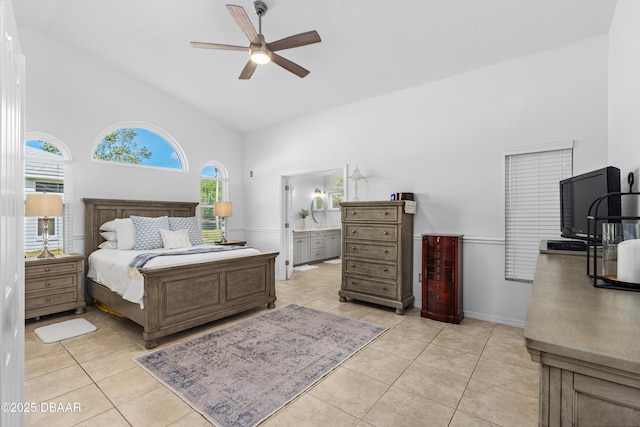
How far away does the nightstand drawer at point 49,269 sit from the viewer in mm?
3559

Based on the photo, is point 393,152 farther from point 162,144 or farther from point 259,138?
point 162,144

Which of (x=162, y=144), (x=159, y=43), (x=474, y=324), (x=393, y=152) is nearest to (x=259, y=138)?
(x=162, y=144)

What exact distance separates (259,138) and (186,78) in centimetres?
180

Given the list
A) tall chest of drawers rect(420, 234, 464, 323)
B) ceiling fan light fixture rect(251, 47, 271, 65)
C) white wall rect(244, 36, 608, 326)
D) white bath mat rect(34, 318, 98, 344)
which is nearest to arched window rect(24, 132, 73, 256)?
white bath mat rect(34, 318, 98, 344)

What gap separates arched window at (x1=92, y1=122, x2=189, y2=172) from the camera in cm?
475

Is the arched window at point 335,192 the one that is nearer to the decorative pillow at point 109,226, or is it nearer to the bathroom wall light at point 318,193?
the bathroom wall light at point 318,193

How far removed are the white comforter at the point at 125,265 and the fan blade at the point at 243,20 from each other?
2325mm

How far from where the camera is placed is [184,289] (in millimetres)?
3234

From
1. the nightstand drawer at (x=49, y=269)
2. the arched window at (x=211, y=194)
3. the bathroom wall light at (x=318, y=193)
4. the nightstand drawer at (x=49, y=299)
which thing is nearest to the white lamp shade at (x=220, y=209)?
the arched window at (x=211, y=194)

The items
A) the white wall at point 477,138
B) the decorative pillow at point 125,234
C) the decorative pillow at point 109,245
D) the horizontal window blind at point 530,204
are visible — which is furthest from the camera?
the decorative pillow at point 109,245

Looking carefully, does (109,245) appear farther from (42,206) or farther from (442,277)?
(442,277)

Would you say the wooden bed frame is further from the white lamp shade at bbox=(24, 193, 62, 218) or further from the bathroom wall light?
the bathroom wall light

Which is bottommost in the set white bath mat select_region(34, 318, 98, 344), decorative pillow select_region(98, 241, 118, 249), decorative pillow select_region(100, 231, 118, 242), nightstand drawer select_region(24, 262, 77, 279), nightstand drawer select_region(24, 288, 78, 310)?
white bath mat select_region(34, 318, 98, 344)

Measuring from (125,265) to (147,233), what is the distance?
42.1 inches
